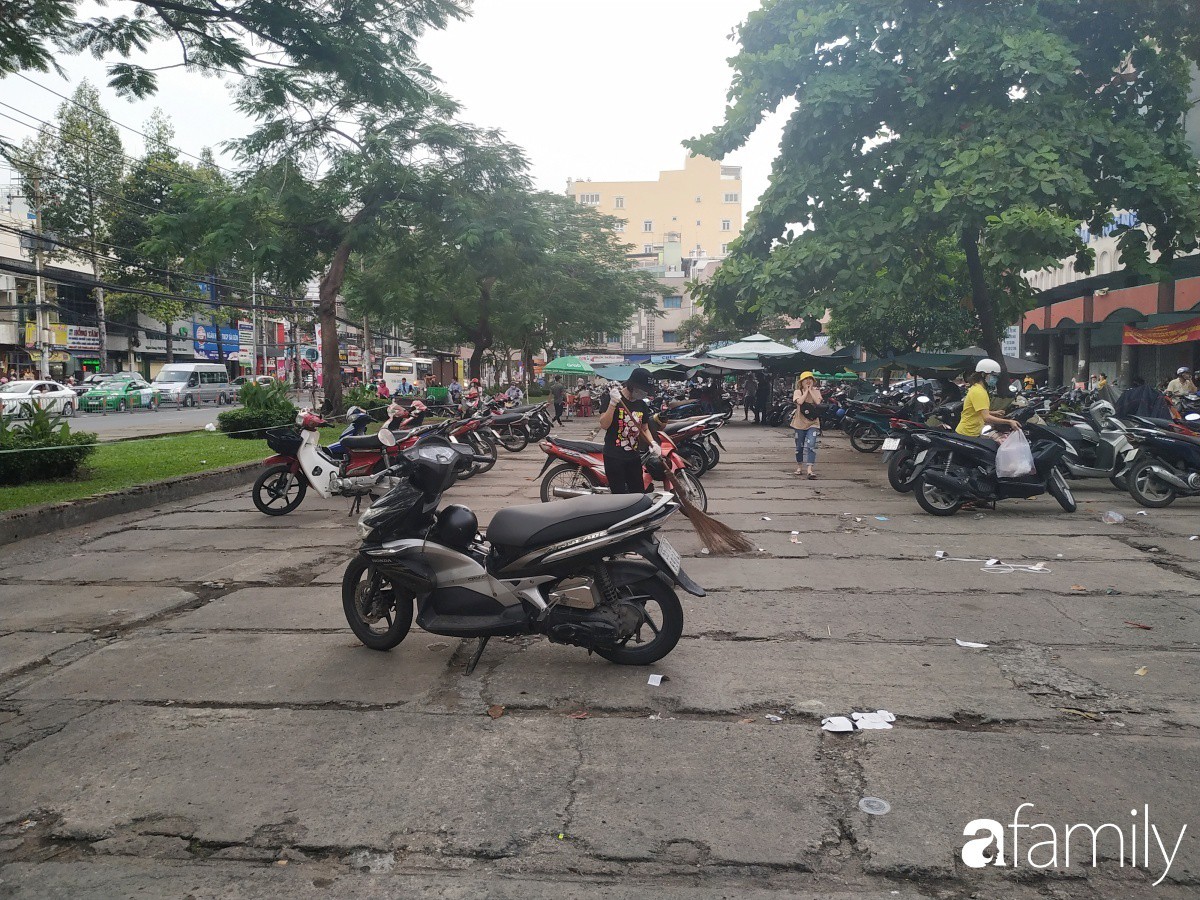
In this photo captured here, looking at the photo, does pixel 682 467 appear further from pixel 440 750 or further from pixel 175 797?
pixel 175 797

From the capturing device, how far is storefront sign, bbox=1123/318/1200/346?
21672 mm

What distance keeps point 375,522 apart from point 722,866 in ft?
9.01

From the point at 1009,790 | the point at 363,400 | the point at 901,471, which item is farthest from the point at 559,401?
the point at 1009,790

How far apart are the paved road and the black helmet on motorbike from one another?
25.7 inches

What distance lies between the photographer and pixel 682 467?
10.1 metres

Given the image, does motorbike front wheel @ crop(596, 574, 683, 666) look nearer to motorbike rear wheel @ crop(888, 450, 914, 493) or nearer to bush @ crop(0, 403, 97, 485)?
motorbike rear wheel @ crop(888, 450, 914, 493)

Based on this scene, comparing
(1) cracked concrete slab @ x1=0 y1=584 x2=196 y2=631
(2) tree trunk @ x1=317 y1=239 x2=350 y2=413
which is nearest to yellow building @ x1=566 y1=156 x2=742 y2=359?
(2) tree trunk @ x1=317 y1=239 x2=350 y2=413

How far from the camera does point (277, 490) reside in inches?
412

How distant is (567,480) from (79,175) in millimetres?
37582

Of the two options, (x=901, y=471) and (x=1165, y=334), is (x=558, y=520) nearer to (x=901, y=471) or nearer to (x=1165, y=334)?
(x=901, y=471)

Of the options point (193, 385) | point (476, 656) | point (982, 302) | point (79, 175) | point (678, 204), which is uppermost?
point (678, 204)

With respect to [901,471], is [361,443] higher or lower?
higher

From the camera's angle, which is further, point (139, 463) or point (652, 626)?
point (139, 463)

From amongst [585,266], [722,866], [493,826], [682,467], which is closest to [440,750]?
[493,826]
